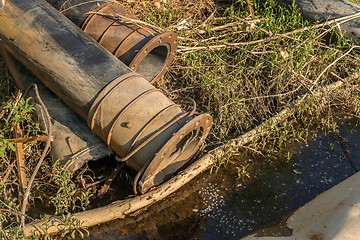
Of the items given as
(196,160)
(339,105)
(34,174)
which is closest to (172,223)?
(196,160)

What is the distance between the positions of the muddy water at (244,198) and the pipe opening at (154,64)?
1.11 m

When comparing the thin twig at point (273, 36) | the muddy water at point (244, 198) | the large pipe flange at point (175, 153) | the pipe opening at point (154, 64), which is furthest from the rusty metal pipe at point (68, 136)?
the thin twig at point (273, 36)

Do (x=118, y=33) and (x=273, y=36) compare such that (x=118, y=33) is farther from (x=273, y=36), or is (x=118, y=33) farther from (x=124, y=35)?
(x=273, y=36)

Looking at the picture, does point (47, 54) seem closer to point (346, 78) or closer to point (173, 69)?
point (173, 69)

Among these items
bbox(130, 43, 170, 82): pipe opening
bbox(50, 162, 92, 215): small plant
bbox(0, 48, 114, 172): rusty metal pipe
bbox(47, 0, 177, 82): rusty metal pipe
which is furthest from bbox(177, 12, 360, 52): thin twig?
bbox(50, 162, 92, 215): small plant

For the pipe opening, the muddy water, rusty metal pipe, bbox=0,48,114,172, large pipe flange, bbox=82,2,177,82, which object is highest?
large pipe flange, bbox=82,2,177,82

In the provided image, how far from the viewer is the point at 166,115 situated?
4.28 metres

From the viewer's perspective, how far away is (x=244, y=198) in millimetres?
4668

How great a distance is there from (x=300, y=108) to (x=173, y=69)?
4.39 ft

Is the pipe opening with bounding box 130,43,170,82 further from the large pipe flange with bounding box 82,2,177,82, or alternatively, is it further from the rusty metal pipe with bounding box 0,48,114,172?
the rusty metal pipe with bounding box 0,48,114,172

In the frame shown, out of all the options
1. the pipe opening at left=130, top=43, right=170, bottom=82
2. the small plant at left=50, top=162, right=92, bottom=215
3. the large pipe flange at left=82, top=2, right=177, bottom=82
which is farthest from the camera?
the pipe opening at left=130, top=43, right=170, bottom=82

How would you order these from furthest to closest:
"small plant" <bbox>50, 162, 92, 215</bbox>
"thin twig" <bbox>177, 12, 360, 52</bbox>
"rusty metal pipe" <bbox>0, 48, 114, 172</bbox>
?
1. "thin twig" <bbox>177, 12, 360, 52</bbox>
2. "rusty metal pipe" <bbox>0, 48, 114, 172</bbox>
3. "small plant" <bbox>50, 162, 92, 215</bbox>

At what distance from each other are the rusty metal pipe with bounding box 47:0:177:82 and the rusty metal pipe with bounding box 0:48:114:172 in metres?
0.65

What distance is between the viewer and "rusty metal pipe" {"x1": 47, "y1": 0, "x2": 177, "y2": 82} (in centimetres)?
480
